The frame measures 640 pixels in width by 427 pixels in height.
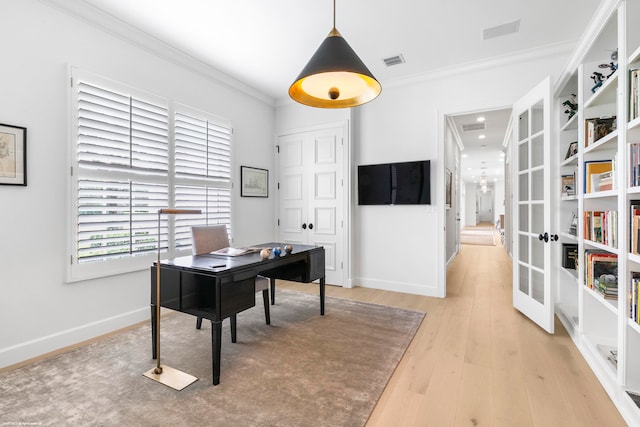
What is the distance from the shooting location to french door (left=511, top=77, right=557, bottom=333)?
2.69m

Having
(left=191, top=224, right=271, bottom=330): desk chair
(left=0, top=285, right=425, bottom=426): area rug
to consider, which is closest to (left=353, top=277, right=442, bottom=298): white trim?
(left=0, top=285, right=425, bottom=426): area rug

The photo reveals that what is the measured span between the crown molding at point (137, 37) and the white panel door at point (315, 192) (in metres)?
1.25

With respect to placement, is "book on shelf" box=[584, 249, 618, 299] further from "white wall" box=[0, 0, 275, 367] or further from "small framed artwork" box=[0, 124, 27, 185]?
"small framed artwork" box=[0, 124, 27, 185]

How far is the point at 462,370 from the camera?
2.11 metres

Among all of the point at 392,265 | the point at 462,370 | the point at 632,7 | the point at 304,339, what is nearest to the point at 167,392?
the point at 304,339

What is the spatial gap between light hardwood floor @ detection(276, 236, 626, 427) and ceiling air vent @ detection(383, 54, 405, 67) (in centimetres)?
294

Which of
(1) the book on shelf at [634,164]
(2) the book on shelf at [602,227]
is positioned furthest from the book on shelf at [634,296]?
(1) the book on shelf at [634,164]

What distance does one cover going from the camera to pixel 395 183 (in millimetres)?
4066

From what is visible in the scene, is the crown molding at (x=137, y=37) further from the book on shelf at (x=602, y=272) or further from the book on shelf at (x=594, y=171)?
the book on shelf at (x=602, y=272)

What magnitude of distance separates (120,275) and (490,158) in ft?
34.2

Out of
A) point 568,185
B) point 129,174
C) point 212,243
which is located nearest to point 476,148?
point 568,185

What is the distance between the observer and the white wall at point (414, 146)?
352 centimetres

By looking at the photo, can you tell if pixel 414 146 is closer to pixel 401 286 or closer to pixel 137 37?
pixel 401 286

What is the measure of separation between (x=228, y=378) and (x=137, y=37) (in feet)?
10.7
